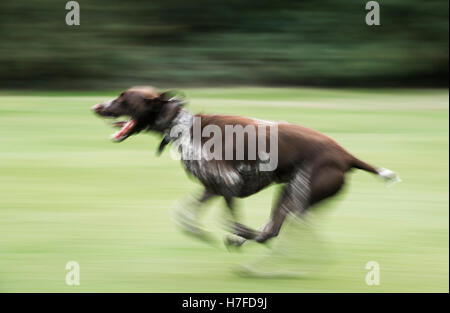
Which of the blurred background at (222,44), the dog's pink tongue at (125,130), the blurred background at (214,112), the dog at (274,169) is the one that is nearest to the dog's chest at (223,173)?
the dog at (274,169)

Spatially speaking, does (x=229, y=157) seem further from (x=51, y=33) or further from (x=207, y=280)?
(x=51, y=33)

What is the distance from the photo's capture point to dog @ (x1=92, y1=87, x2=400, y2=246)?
5.22 meters

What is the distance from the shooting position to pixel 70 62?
14.7 m

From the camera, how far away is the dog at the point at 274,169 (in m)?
5.22

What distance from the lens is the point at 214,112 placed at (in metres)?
12.2

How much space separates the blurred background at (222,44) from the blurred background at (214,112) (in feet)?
0.08

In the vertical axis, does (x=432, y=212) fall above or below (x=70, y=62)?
below

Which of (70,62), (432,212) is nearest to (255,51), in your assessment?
(70,62)

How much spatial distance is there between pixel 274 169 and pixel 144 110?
89 centimetres

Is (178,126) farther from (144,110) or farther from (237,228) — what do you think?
(237,228)

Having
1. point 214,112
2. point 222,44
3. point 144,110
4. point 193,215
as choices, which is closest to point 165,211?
point 193,215

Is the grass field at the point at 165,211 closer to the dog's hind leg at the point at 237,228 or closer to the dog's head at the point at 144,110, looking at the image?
the dog's hind leg at the point at 237,228

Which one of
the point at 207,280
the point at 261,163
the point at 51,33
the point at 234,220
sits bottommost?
the point at 207,280

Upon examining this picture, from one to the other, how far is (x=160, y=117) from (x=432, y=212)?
2814mm
